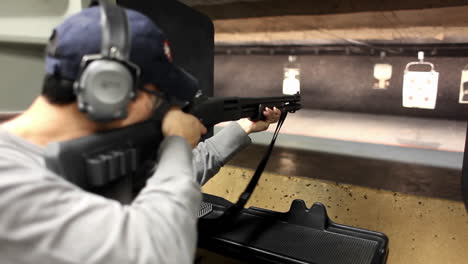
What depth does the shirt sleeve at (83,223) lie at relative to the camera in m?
0.50

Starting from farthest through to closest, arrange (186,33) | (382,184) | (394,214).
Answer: (382,184)
(394,214)
(186,33)

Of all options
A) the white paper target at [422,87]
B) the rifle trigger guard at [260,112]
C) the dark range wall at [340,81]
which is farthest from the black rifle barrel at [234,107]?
the dark range wall at [340,81]

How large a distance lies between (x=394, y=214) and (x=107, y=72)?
4.46ft

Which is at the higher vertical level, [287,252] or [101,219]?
[101,219]

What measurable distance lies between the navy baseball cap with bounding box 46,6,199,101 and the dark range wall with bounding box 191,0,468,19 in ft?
5.11

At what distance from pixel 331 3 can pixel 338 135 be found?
1.31 metres

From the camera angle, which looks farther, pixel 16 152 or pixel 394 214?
pixel 394 214

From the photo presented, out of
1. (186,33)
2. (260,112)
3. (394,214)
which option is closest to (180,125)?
(260,112)

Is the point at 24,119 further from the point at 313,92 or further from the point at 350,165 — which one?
the point at 313,92

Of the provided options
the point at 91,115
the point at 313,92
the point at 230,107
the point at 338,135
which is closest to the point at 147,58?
the point at 91,115

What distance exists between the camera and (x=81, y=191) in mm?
579

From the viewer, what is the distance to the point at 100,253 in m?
0.52

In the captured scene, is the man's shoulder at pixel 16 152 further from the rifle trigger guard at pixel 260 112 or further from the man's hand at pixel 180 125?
the rifle trigger guard at pixel 260 112

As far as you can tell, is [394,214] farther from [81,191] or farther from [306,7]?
[81,191]
